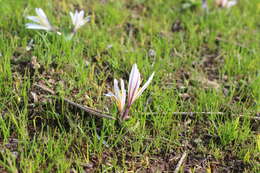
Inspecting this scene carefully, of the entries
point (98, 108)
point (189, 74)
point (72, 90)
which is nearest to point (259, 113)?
point (189, 74)

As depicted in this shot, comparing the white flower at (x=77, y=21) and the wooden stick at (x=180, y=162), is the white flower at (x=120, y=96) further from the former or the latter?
the white flower at (x=77, y=21)

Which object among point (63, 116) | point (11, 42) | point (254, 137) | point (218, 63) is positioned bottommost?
point (254, 137)

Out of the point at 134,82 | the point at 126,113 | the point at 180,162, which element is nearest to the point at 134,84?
the point at 134,82

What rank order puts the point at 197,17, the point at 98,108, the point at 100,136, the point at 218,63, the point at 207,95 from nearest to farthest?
1. the point at 100,136
2. the point at 98,108
3. the point at 207,95
4. the point at 218,63
5. the point at 197,17

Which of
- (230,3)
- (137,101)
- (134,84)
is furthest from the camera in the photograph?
(230,3)

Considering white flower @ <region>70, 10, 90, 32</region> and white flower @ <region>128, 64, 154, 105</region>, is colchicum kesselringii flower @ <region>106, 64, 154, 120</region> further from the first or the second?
white flower @ <region>70, 10, 90, 32</region>

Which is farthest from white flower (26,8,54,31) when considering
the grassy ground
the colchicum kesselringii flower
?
the colchicum kesselringii flower

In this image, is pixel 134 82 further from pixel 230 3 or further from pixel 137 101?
pixel 230 3

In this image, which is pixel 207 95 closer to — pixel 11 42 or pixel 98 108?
pixel 98 108

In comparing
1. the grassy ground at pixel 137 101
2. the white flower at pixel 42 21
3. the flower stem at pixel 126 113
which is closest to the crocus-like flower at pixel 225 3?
the grassy ground at pixel 137 101
